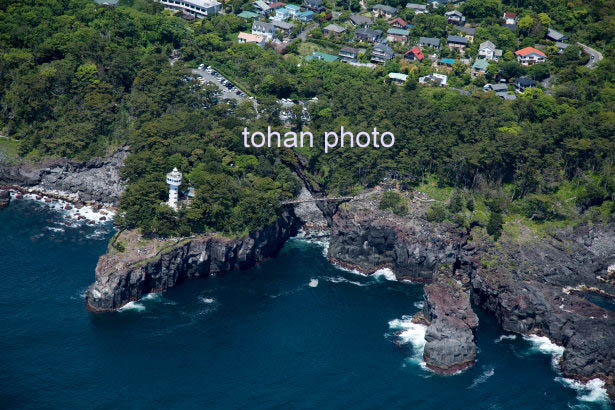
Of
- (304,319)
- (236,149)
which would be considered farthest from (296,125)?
(304,319)

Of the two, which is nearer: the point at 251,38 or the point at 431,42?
the point at 431,42

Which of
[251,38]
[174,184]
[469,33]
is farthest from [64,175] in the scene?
[469,33]

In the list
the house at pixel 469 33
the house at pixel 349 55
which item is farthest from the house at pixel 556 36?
the house at pixel 349 55

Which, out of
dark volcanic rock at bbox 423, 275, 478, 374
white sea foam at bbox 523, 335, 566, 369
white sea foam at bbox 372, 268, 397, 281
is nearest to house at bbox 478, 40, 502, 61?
white sea foam at bbox 372, 268, 397, 281

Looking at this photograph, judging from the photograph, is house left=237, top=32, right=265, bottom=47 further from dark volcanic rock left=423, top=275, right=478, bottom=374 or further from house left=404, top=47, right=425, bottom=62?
dark volcanic rock left=423, top=275, right=478, bottom=374

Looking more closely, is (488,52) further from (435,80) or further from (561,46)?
(435,80)

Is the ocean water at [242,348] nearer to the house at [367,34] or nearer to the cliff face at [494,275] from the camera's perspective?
the cliff face at [494,275]
